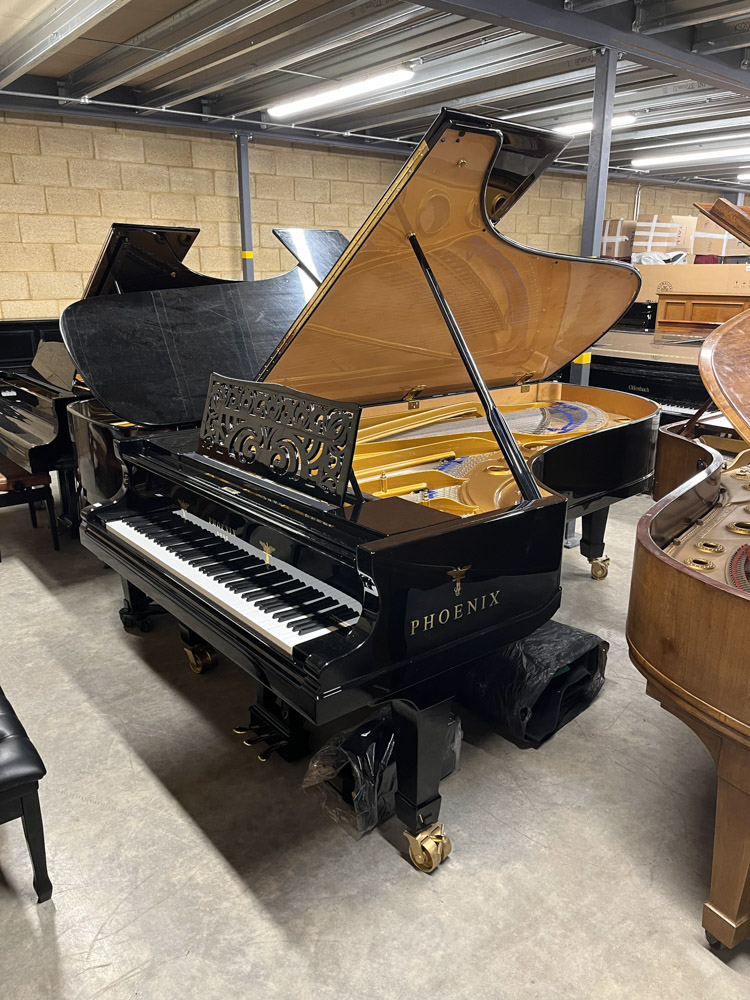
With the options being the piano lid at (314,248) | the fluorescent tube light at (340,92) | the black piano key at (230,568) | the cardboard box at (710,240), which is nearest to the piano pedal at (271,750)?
the black piano key at (230,568)

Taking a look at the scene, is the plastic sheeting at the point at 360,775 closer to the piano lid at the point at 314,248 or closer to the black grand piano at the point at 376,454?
the black grand piano at the point at 376,454

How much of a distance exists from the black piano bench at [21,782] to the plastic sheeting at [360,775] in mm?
751

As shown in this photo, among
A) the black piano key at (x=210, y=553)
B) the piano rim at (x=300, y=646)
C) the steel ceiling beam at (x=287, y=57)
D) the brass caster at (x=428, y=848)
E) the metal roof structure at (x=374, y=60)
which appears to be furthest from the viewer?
the steel ceiling beam at (x=287, y=57)

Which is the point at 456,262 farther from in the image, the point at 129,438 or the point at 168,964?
the point at 168,964

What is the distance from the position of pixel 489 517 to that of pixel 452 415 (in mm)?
1675

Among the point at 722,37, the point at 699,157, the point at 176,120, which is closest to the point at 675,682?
the point at 722,37

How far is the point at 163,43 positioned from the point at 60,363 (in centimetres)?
238

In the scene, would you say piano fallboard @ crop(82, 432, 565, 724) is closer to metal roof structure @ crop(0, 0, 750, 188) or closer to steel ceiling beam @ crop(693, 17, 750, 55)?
metal roof structure @ crop(0, 0, 750, 188)

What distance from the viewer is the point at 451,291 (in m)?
2.94

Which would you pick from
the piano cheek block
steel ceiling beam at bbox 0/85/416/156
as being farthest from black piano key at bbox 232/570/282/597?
steel ceiling beam at bbox 0/85/416/156

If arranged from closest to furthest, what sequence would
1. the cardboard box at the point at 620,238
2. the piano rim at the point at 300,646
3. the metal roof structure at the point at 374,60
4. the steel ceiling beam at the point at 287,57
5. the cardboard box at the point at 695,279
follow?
the piano rim at the point at 300,646, the metal roof structure at the point at 374,60, the steel ceiling beam at the point at 287,57, the cardboard box at the point at 695,279, the cardboard box at the point at 620,238

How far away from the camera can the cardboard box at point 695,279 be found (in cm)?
555

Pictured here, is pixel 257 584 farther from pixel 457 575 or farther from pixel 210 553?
pixel 457 575

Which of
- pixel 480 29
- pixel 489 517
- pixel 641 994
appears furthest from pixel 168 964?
pixel 480 29
